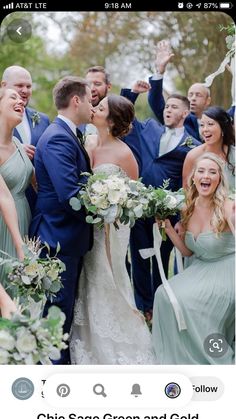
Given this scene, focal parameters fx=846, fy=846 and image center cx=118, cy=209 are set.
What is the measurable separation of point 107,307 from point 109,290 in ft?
0.22

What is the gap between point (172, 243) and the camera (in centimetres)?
322

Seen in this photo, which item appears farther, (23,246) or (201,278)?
(201,278)

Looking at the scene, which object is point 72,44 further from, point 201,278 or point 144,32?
point 201,278

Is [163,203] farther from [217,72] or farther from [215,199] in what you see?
[217,72]

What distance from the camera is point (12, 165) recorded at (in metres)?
3.01

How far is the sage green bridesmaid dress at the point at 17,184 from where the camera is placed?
2996 millimetres

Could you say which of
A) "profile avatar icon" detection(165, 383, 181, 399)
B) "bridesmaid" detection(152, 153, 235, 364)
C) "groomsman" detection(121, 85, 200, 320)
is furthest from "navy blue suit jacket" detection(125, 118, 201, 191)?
"profile avatar icon" detection(165, 383, 181, 399)

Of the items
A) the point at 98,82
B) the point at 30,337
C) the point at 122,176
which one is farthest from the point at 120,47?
the point at 30,337

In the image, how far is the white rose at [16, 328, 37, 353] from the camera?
7.51 ft

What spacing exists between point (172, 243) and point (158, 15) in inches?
35.3

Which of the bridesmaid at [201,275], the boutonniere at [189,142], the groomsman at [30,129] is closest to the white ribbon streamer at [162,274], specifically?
the bridesmaid at [201,275]

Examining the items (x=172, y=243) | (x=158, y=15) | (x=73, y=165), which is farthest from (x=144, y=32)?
(x=172, y=243)

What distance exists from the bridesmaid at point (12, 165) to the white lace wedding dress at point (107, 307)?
306mm

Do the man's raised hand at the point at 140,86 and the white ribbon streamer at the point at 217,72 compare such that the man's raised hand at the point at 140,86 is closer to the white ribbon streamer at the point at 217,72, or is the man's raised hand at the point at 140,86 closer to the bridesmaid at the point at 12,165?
the white ribbon streamer at the point at 217,72
